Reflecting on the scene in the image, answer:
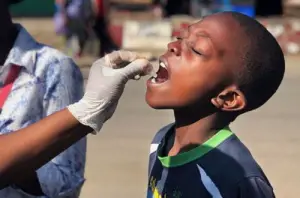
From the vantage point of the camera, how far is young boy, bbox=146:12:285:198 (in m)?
2.35

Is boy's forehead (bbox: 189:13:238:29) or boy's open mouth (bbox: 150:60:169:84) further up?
boy's forehead (bbox: 189:13:238:29)

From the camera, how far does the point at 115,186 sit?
A: 641cm

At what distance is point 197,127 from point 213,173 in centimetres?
18

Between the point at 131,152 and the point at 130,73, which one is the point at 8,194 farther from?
the point at 131,152

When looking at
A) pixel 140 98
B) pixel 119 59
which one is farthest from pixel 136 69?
pixel 140 98

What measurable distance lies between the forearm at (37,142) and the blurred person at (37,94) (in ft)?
1.22

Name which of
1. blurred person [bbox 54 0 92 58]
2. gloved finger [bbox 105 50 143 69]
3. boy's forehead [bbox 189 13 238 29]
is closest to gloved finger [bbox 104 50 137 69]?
gloved finger [bbox 105 50 143 69]

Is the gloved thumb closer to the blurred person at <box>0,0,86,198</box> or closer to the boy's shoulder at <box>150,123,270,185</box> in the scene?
A: the boy's shoulder at <box>150,123,270,185</box>

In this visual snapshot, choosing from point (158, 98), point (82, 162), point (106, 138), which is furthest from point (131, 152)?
point (158, 98)

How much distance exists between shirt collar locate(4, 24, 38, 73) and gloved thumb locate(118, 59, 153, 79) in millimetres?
588

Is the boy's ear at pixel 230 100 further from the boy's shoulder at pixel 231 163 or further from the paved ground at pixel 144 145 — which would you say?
the paved ground at pixel 144 145

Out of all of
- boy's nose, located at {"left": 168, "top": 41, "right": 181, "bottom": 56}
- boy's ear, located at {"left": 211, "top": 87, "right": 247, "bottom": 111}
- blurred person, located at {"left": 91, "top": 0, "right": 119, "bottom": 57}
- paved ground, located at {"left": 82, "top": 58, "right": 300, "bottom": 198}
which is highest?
boy's nose, located at {"left": 168, "top": 41, "right": 181, "bottom": 56}

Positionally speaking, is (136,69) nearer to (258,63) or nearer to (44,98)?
(258,63)

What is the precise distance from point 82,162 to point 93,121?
707mm
